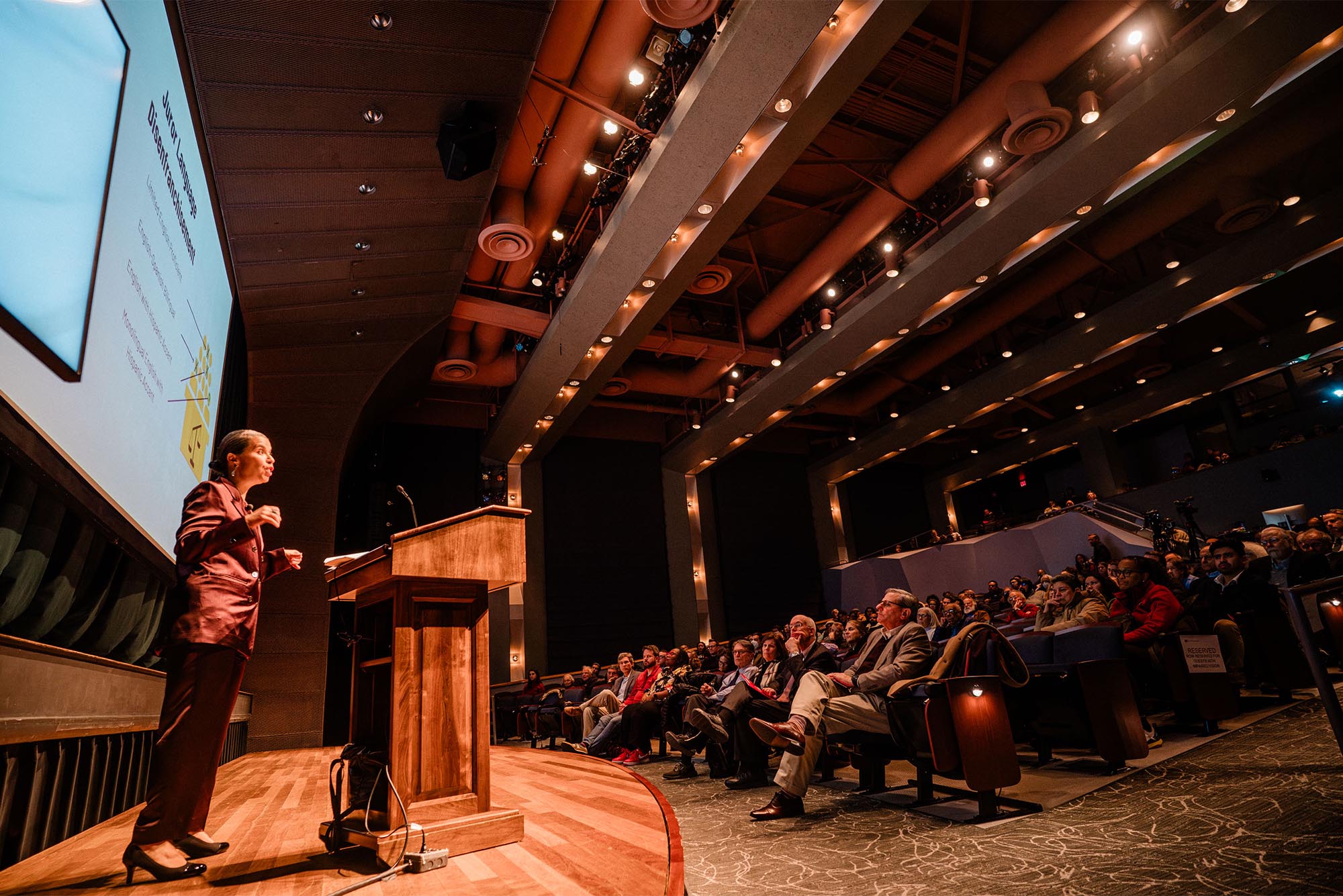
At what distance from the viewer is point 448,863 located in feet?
6.16

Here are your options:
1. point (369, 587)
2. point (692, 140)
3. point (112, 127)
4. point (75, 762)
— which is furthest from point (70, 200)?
point (692, 140)

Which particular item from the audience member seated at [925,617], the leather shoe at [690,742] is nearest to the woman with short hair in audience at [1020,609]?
the audience member seated at [925,617]

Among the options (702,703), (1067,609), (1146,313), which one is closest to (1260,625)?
(1067,609)

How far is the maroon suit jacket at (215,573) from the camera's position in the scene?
1.89 metres

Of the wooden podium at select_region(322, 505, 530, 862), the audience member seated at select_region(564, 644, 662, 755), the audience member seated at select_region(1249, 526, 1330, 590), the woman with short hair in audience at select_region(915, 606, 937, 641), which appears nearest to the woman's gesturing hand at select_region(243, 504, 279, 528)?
the wooden podium at select_region(322, 505, 530, 862)

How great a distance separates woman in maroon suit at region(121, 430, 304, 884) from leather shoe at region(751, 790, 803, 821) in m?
1.95

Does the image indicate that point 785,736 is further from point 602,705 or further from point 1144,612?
point 602,705

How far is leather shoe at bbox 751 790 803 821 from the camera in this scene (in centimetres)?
289

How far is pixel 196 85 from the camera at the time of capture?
3.90 meters

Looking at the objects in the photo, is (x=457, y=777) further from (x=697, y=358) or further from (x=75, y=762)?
(x=697, y=358)

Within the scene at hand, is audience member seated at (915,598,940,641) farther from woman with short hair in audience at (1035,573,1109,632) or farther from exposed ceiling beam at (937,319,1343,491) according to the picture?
exposed ceiling beam at (937,319,1343,491)

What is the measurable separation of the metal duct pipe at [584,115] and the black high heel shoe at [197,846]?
213 inches

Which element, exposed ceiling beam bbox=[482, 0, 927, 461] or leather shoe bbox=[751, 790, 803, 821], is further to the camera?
exposed ceiling beam bbox=[482, 0, 927, 461]

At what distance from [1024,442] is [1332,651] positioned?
12907 millimetres
